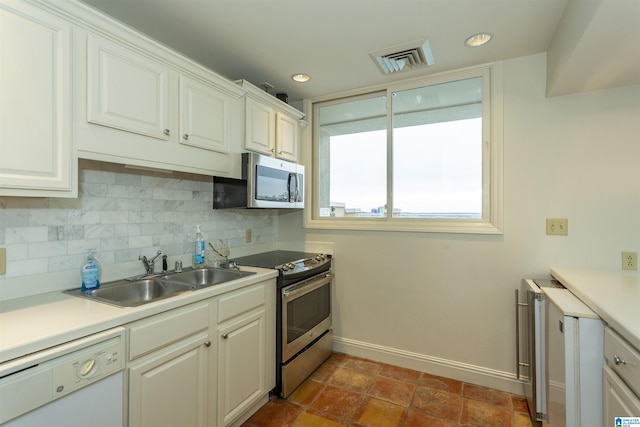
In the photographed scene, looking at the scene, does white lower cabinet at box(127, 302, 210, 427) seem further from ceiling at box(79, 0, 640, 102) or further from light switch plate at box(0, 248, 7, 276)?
ceiling at box(79, 0, 640, 102)

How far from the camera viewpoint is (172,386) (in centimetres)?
146

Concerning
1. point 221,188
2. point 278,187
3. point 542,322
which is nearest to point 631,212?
point 542,322

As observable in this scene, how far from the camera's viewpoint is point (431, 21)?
179 cm

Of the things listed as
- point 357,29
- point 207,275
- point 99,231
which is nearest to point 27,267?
point 99,231

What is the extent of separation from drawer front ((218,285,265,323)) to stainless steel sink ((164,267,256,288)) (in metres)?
0.14

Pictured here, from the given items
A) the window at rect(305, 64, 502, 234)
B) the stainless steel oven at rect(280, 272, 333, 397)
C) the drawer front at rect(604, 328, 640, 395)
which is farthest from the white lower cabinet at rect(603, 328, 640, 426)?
the stainless steel oven at rect(280, 272, 333, 397)

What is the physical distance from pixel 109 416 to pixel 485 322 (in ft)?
7.85

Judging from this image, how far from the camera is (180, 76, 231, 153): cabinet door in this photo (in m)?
1.80

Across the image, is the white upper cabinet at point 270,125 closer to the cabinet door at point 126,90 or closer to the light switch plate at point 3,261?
the cabinet door at point 126,90

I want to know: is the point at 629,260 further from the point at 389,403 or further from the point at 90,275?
the point at 90,275

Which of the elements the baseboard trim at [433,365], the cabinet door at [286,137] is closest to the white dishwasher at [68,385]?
the cabinet door at [286,137]

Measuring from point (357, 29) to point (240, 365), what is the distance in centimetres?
214

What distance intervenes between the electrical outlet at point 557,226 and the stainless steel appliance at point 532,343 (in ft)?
1.10

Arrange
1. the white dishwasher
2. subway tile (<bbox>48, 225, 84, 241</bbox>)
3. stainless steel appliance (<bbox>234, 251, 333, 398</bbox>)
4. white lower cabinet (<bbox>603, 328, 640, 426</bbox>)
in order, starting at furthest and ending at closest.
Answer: stainless steel appliance (<bbox>234, 251, 333, 398</bbox>) < subway tile (<bbox>48, 225, 84, 241</bbox>) < white lower cabinet (<bbox>603, 328, 640, 426</bbox>) < the white dishwasher
